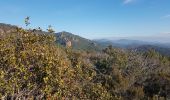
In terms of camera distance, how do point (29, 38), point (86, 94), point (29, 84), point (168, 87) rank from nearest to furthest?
point (29, 84) → point (29, 38) → point (86, 94) → point (168, 87)

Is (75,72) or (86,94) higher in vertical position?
(75,72)

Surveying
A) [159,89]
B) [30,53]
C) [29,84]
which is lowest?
[159,89]

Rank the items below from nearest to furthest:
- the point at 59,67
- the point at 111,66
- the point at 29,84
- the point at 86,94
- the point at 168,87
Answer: the point at 29,84 < the point at 59,67 < the point at 86,94 < the point at 168,87 < the point at 111,66

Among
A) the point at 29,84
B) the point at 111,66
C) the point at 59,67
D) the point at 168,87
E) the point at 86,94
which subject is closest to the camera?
the point at 29,84

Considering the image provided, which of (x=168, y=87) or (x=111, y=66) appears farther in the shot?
(x=111, y=66)

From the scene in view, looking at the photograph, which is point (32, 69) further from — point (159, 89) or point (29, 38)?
point (159, 89)

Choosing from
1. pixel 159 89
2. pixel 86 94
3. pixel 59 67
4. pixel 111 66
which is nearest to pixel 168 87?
pixel 159 89

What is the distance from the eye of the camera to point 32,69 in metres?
13.7

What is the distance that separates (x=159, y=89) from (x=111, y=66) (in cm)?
2783

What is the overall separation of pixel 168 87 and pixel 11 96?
42521mm

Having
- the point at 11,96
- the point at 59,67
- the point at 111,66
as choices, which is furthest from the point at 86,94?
the point at 111,66

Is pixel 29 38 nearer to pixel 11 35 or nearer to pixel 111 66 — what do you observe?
pixel 11 35

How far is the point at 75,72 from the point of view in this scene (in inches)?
609

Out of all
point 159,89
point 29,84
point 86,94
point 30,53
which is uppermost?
point 30,53
